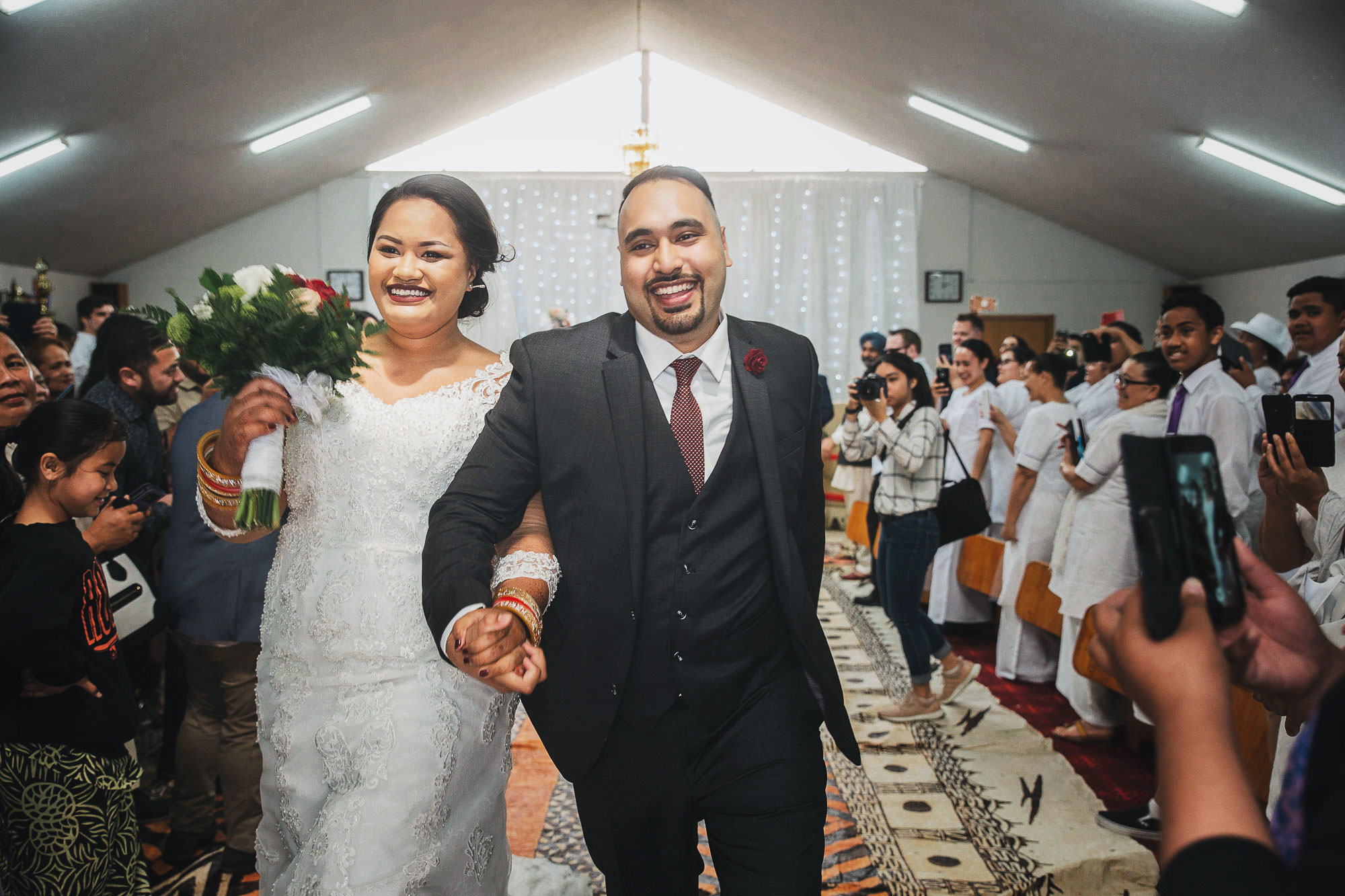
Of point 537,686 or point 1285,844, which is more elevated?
point 1285,844

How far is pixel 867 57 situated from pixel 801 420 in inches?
280

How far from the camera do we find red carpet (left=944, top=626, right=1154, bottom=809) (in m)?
3.45

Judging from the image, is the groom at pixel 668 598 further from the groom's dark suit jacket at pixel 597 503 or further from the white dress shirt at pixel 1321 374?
the white dress shirt at pixel 1321 374

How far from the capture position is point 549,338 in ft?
6.10

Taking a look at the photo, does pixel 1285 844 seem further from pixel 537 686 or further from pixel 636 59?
pixel 636 59

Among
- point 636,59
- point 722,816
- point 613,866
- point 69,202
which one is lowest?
point 613,866

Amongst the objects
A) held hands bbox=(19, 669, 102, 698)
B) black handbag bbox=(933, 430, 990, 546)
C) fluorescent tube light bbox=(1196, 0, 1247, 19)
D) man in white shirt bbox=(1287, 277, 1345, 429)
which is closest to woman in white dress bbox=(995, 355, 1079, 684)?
black handbag bbox=(933, 430, 990, 546)

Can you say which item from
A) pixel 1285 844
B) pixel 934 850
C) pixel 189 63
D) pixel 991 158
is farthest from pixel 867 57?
pixel 1285 844

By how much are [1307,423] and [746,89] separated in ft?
31.2

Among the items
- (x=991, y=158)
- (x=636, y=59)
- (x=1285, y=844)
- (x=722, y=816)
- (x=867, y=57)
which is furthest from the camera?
(x=636, y=59)

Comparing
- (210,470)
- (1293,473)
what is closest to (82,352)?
(210,470)

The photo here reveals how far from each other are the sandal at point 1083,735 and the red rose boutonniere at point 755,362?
2.98m

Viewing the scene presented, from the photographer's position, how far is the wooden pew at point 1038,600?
4.37 m

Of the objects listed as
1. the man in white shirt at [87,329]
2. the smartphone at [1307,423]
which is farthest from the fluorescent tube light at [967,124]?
the man in white shirt at [87,329]
